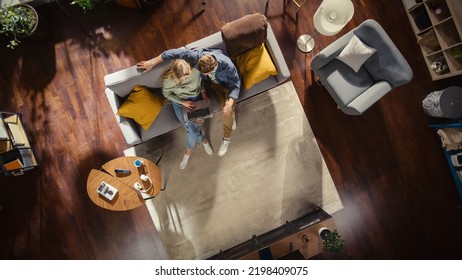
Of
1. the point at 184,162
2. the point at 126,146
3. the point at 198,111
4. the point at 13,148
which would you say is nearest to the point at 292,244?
the point at 184,162

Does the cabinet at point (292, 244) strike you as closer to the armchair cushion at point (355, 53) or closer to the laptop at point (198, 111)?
the laptop at point (198, 111)

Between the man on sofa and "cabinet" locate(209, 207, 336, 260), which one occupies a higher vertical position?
the man on sofa

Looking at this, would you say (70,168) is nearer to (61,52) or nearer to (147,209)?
(147,209)

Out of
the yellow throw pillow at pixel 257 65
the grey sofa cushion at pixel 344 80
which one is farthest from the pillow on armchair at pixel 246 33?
the grey sofa cushion at pixel 344 80

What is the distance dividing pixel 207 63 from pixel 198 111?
61 cm

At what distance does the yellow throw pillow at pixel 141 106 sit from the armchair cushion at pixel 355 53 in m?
1.99

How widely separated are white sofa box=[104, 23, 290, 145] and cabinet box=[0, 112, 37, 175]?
1.29 meters

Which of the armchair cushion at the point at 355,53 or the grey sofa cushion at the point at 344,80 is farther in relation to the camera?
the grey sofa cushion at the point at 344,80

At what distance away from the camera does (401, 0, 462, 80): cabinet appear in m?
3.43

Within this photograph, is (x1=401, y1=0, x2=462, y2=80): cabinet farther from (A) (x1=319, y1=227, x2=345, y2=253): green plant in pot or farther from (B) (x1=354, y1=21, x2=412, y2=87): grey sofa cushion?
(A) (x1=319, y1=227, x2=345, y2=253): green plant in pot

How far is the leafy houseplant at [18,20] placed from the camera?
132 inches

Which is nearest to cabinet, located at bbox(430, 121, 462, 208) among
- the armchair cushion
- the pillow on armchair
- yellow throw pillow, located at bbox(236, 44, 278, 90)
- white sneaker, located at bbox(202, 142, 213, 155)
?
the armchair cushion

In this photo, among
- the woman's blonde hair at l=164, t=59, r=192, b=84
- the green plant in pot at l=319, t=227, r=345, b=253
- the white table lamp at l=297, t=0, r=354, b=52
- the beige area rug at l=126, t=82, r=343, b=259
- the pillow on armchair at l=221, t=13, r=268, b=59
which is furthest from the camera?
the beige area rug at l=126, t=82, r=343, b=259

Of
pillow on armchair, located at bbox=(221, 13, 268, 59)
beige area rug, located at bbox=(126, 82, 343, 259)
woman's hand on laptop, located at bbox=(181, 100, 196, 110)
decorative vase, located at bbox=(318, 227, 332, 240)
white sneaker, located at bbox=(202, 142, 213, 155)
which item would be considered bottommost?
decorative vase, located at bbox=(318, 227, 332, 240)
